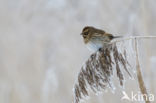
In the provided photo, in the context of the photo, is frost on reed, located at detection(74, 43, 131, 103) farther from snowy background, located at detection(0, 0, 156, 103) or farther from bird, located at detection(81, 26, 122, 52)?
snowy background, located at detection(0, 0, 156, 103)

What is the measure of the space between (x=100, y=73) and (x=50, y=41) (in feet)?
6.22

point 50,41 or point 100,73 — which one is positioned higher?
point 50,41

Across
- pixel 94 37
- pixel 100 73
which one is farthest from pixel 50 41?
pixel 100 73

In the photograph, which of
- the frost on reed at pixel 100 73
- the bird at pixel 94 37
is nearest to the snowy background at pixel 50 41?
the bird at pixel 94 37

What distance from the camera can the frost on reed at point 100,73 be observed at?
1094 mm

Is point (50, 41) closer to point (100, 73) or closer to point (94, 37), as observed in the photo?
point (94, 37)

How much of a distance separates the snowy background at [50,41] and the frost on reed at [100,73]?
1.09m

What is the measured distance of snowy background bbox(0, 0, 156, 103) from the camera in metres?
2.41

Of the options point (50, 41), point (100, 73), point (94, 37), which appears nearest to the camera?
point (100, 73)

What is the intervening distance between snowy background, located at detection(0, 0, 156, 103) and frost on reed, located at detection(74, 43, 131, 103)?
3.58ft

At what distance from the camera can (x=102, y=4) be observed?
2.36 m

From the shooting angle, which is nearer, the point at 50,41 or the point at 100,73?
the point at 100,73

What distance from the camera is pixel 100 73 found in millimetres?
1114

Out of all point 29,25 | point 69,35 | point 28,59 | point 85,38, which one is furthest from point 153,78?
point 29,25
